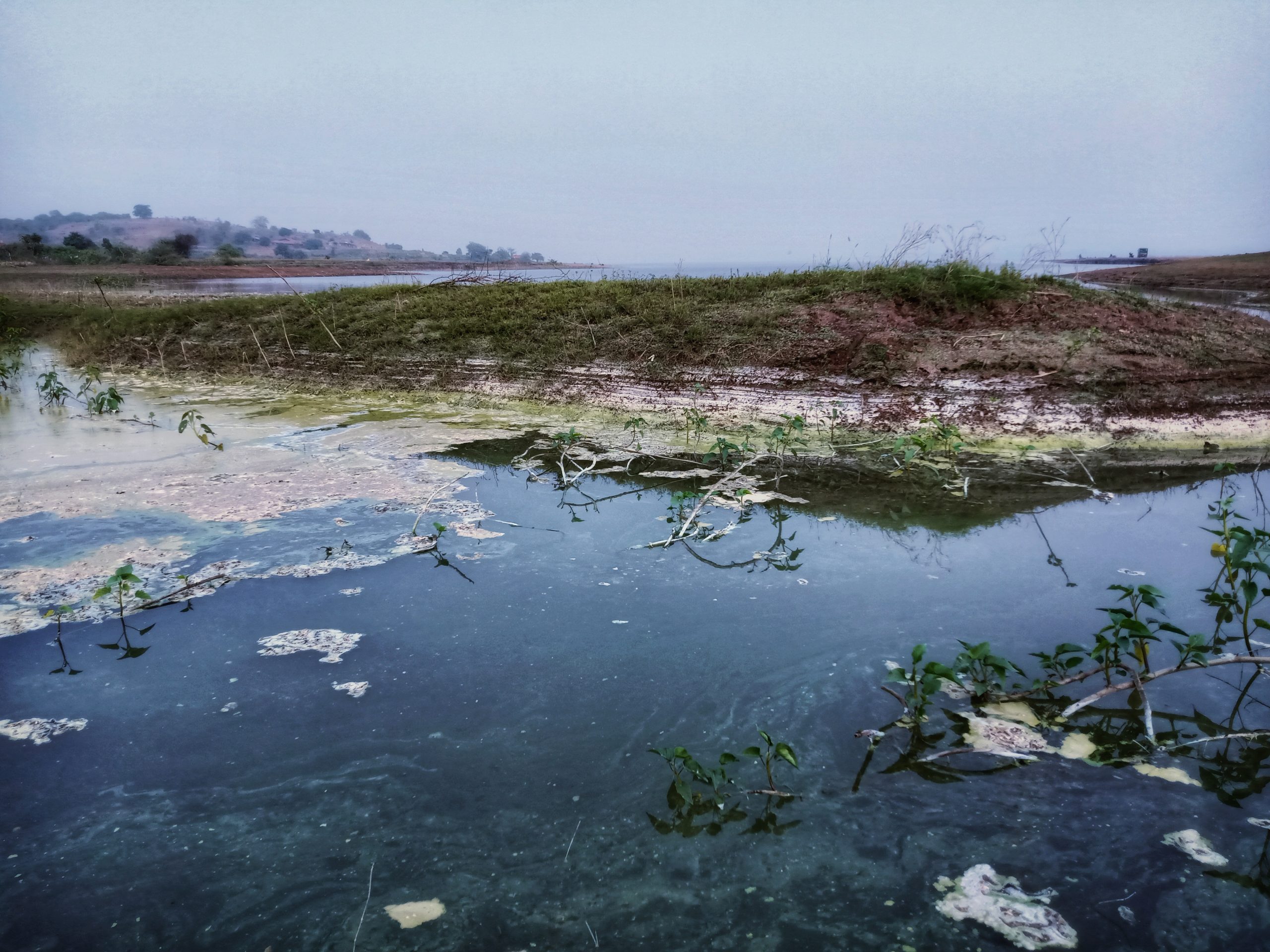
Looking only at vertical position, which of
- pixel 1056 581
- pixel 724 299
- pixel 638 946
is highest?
pixel 724 299

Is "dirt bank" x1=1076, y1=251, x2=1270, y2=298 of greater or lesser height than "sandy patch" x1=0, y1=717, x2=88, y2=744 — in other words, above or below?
above

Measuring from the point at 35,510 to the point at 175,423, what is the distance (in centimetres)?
258

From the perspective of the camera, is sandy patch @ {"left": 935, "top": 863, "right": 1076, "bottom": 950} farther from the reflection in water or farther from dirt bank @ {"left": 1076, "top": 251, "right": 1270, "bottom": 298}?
dirt bank @ {"left": 1076, "top": 251, "right": 1270, "bottom": 298}

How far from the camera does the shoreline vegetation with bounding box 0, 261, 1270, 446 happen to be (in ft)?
21.2

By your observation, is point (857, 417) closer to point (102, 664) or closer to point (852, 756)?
point (852, 756)

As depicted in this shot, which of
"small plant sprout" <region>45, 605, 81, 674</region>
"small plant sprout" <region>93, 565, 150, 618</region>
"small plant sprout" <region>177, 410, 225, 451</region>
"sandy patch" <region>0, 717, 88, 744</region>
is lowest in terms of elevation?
"sandy patch" <region>0, 717, 88, 744</region>

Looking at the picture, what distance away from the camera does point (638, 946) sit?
5.83 feet

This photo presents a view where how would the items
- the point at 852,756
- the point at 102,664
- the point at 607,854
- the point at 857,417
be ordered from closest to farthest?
1. the point at 607,854
2. the point at 852,756
3. the point at 102,664
4. the point at 857,417

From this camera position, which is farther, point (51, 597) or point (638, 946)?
point (51, 597)

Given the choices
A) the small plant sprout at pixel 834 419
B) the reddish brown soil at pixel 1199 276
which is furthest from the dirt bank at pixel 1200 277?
the small plant sprout at pixel 834 419

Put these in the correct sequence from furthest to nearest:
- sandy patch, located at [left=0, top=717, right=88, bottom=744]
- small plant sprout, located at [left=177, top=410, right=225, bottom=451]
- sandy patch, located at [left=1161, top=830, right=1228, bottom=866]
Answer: small plant sprout, located at [left=177, top=410, right=225, bottom=451] < sandy patch, located at [left=0, top=717, right=88, bottom=744] < sandy patch, located at [left=1161, top=830, right=1228, bottom=866]

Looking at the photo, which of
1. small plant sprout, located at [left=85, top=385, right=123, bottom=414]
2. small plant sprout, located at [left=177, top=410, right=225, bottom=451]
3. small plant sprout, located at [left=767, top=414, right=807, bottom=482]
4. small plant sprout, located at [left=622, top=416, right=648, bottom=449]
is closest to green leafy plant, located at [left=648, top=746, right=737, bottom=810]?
small plant sprout, located at [left=767, top=414, right=807, bottom=482]

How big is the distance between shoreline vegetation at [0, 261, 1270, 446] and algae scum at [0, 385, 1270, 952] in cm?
217

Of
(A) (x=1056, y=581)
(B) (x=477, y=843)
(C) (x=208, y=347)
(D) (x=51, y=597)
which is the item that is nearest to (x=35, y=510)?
(D) (x=51, y=597)
